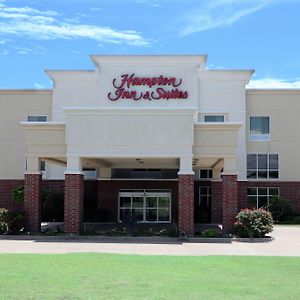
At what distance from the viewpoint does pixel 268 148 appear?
1583 inches

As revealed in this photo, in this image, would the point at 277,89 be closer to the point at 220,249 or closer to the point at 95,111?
the point at 95,111

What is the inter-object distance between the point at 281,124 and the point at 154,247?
72.8ft

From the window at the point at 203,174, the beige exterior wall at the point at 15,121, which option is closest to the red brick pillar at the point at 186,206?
the window at the point at 203,174

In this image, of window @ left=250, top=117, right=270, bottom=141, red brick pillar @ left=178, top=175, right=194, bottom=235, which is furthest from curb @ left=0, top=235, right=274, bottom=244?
window @ left=250, top=117, right=270, bottom=141

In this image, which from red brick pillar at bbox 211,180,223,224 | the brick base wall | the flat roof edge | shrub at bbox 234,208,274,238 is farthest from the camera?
the brick base wall

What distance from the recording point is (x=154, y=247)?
20.9 m

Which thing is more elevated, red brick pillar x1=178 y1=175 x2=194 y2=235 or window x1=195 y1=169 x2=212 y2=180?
window x1=195 y1=169 x2=212 y2=180

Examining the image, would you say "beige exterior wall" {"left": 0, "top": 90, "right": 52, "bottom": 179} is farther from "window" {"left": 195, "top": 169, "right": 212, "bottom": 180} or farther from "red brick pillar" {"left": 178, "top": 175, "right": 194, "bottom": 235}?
"red brick pillar" {"left": 178, "top": 175, "right": 194, "bottom": 235}

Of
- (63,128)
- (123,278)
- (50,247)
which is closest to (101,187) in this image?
(63,128)

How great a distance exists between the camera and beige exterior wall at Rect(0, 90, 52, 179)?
40844 millimetres

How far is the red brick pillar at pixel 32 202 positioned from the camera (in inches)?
1000

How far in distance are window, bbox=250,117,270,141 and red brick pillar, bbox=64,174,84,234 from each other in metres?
18.7

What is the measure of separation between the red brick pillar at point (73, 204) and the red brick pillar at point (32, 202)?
60.4 inches

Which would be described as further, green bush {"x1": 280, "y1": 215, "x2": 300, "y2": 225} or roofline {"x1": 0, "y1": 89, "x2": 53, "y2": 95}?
roofline {"x1": 0, "y1": 89, "x2": 53, "y2": 95}
